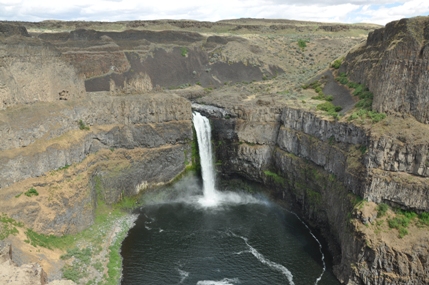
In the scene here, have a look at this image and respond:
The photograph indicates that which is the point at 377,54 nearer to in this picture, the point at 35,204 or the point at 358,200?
the point at 358,200

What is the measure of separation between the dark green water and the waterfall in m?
2.76

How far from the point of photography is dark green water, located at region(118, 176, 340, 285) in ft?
107

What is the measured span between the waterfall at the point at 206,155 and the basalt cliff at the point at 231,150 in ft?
3.59

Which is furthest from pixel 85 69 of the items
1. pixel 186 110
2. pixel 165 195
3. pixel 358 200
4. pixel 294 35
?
pixel 294 35

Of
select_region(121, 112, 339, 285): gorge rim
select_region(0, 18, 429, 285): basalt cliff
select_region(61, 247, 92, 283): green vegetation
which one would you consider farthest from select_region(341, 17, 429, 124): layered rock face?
select_region(61, 247, 92, 283): green vegetation

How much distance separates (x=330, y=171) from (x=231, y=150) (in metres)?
14.3

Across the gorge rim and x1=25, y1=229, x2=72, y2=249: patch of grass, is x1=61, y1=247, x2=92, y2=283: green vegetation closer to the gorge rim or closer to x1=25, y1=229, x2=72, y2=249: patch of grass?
x1=25, y1=229, x2=72, y2=249: patch of grass

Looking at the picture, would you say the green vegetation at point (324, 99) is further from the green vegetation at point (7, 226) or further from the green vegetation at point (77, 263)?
the green vegetation at point (7, 226)

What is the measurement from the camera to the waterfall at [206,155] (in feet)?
161

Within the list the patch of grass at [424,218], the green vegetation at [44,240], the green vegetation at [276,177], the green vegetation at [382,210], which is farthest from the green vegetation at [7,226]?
the patch of grass at [424,218]

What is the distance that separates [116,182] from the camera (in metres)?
44.1

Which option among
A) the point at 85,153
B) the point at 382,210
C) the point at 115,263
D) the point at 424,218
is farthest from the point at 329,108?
the point at 115,263

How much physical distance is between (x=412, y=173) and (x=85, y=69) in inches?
1898

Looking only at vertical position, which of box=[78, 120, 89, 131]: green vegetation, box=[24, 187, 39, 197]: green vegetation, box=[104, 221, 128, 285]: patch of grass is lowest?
box=[104, 221, 128, 285]: patch of grass
